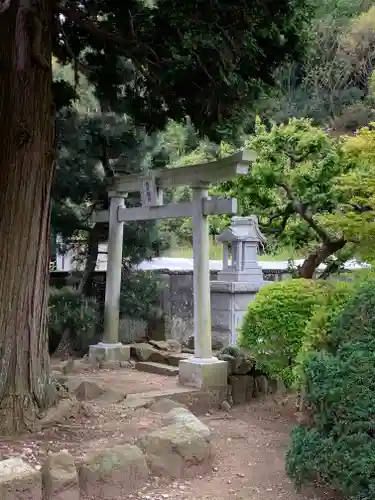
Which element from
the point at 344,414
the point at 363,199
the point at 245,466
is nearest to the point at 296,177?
the point at 363,199

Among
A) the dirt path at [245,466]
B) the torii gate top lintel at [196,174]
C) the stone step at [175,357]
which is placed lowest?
the dirt path at [245,466]

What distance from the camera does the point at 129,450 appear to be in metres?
4.20

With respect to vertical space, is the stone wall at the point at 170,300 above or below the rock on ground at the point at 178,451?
above

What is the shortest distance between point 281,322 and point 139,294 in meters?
3.96

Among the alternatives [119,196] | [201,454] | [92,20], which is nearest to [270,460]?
[201,454]

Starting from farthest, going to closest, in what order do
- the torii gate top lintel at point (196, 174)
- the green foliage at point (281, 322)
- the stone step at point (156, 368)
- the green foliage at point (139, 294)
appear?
the green foliage at point (139, 294) < the stone step at point (156, 368) < the torii gate top lintel at point (196, 174) < the green foliage at point (281, 322)

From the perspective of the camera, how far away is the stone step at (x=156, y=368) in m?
7.73

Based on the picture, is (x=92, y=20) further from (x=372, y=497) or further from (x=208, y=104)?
(x=372, y=497)

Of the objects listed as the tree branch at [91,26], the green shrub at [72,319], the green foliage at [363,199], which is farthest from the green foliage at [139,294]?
the tree branch at [91,26]

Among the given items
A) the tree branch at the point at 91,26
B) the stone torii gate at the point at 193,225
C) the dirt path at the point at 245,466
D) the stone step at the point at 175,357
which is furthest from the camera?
the stone step at the point at 175,357

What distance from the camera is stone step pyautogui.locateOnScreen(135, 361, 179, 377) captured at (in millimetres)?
7730

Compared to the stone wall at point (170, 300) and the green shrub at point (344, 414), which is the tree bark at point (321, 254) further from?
the green shrub at point (344, 414)

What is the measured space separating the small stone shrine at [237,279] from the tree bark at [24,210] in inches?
167

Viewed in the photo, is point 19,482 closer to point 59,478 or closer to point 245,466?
point 59,478
